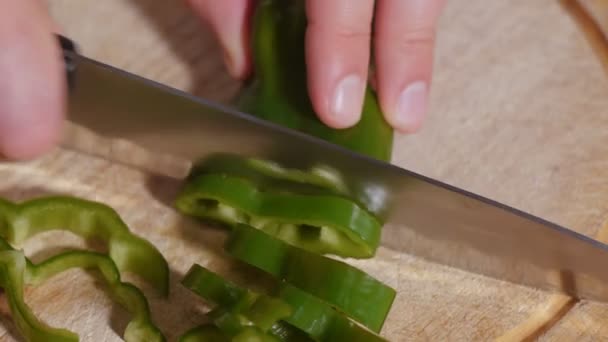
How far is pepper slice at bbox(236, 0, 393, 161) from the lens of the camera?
1.45 metres

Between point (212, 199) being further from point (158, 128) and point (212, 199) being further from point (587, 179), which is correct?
point (587, 179)

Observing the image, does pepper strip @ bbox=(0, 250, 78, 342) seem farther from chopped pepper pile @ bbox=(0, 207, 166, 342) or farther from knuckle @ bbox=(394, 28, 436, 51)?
knuckle @ bbox=(394, 28, 436, 51)

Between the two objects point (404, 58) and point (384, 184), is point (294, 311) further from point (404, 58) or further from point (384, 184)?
point (404, 58)

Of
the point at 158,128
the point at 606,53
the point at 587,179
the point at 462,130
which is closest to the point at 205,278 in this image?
the point at 158,128

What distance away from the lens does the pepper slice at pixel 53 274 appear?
1252 millimetres

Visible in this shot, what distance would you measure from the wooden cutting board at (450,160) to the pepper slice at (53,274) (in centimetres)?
4

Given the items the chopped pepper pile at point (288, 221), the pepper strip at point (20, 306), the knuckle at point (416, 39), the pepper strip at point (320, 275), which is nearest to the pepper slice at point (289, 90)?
the chopped pepper pile at point (288, 221)

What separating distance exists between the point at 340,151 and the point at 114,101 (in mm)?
379

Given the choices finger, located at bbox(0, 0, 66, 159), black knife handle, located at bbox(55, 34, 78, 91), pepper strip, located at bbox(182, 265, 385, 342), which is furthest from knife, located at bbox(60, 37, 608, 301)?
pepper strip, located at bbox(182, 265, 385, 342)

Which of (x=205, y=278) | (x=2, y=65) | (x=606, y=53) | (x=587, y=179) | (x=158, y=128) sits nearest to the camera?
(x=2, y=65)

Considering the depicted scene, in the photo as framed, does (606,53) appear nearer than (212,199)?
No

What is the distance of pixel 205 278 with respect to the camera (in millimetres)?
1324

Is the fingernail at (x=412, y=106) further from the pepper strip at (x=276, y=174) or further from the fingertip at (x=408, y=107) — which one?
the pepper strip at (x=276, y=174)

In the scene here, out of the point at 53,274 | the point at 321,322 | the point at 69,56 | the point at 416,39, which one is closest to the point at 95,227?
the point at 53,274
